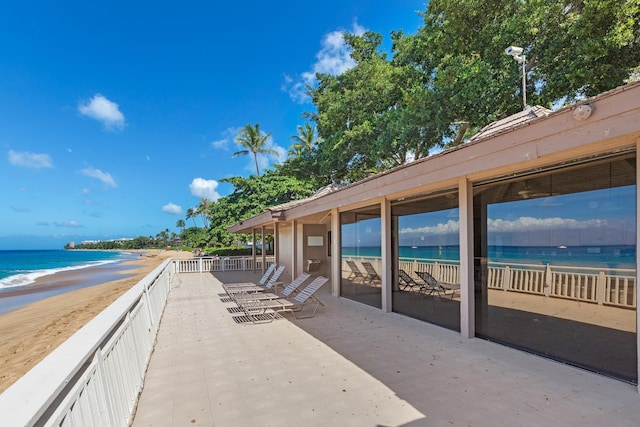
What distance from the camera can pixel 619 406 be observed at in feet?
9.85

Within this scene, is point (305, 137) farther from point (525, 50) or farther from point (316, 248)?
point (525, 50)

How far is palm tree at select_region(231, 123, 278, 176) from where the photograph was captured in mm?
33347

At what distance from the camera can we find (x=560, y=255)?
420 centimetres

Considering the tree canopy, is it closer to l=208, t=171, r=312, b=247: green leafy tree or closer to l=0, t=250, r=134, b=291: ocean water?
l=208, t=171, r=312, b=247: green leafy tree

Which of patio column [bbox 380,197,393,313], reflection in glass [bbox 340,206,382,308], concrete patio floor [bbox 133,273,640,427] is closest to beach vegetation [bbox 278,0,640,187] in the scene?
reflection in glass [bbox 340,206,382,308]

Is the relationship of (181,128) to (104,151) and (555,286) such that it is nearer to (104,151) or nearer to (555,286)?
(104,151)

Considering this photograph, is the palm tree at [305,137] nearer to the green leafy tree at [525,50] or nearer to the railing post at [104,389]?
the green leafy tree at [525,50]

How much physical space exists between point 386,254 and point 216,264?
13.5 metres

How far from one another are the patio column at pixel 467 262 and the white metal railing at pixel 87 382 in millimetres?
4611

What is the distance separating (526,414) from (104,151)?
5446 cm

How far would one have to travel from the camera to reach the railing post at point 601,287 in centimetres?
382

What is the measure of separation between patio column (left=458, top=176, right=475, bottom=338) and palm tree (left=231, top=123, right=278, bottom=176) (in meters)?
29.3

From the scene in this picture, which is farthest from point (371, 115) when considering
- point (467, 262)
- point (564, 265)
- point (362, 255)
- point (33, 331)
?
point (33, 331)

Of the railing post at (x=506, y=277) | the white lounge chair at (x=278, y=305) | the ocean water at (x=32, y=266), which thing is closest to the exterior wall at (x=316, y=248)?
the white lounge chair at (x=278, y=305)
